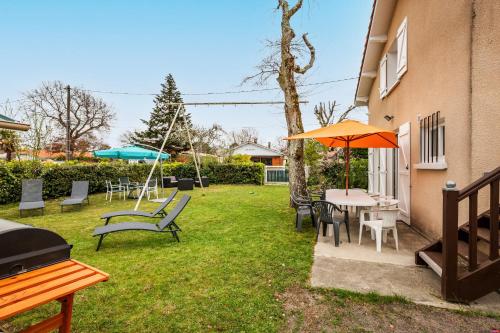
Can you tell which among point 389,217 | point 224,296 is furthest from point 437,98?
point 224,296

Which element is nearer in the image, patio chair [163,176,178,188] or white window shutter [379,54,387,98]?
white window shutter [379,54,387,98]

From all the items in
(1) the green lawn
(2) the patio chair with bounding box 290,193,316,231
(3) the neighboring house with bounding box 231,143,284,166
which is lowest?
(1) the green lawn

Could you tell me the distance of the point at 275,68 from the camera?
10.8 metres

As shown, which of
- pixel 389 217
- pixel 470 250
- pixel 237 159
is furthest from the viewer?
pixel 237 159

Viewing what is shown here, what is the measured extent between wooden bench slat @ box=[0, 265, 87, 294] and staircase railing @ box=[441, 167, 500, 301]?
380 centimetres

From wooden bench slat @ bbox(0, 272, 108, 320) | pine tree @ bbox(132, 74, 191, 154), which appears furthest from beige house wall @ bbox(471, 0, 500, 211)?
pine tree @ bbox(132, 74, 191, 154)

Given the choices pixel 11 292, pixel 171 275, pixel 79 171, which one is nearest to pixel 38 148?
pixel 79 171

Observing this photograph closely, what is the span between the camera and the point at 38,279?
1991mm

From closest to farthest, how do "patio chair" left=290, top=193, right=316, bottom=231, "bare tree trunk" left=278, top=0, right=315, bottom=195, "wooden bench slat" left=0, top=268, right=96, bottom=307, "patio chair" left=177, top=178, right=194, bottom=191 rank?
"wooden bench slat" left=0, top=268, right=96, bottom=307, "patio chair" left=290, top=193, right=316, bottom=231, "bare tree trunk" left=278, top=0, right=315, bottom=195, "patio chair" left=177, top=178, right=194, bottom=191

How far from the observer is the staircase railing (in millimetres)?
2828

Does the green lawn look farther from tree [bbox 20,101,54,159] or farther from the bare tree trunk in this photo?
tree [bbox 20,101,54,159]

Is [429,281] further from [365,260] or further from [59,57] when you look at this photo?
[59,57]

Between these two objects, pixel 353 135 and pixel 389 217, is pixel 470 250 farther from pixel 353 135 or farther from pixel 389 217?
pixel 353 135

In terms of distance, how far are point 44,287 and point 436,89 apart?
6650 mm
